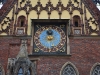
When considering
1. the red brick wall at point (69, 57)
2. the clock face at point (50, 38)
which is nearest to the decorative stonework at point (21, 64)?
the red brick wall at point (69, 57)

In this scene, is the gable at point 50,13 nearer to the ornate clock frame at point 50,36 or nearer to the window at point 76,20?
the window at point 76,20

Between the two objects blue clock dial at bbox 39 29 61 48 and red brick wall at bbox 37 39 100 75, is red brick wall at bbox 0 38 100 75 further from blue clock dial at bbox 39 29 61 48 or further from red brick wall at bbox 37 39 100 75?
blue clock dial at bbox 39 29 61 48

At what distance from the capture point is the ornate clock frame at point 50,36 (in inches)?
575

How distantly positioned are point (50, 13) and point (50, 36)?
1304 millimetres

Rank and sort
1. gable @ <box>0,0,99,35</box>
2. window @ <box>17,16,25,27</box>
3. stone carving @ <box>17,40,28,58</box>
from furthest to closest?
window @ <box>17,16,25,27</box> → gable @ <box>0,0,99,35</box> → stone carving @ <box>17,40,28,58</box>

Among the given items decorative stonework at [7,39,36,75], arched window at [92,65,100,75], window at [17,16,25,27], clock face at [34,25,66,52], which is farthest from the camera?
window at [17,16,25,27]

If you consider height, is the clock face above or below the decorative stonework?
above

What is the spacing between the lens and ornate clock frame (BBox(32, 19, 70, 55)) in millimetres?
14617

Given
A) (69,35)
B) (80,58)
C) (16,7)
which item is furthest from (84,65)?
(16,7)

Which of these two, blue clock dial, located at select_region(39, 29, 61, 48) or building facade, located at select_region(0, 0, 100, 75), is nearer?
building facade, located at select_region(0, 0, 100, 75)

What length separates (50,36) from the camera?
15.0 m

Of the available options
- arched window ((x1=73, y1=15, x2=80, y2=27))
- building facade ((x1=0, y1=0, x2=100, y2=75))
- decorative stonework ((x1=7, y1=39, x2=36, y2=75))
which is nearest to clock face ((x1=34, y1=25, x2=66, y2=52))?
building facade ((x1=0, y1=0, x2=100, y2=75))

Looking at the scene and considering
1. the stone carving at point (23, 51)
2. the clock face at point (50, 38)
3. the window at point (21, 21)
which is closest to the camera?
the stone carving at point (23, 51)

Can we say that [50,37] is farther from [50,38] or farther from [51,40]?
[51,40]
